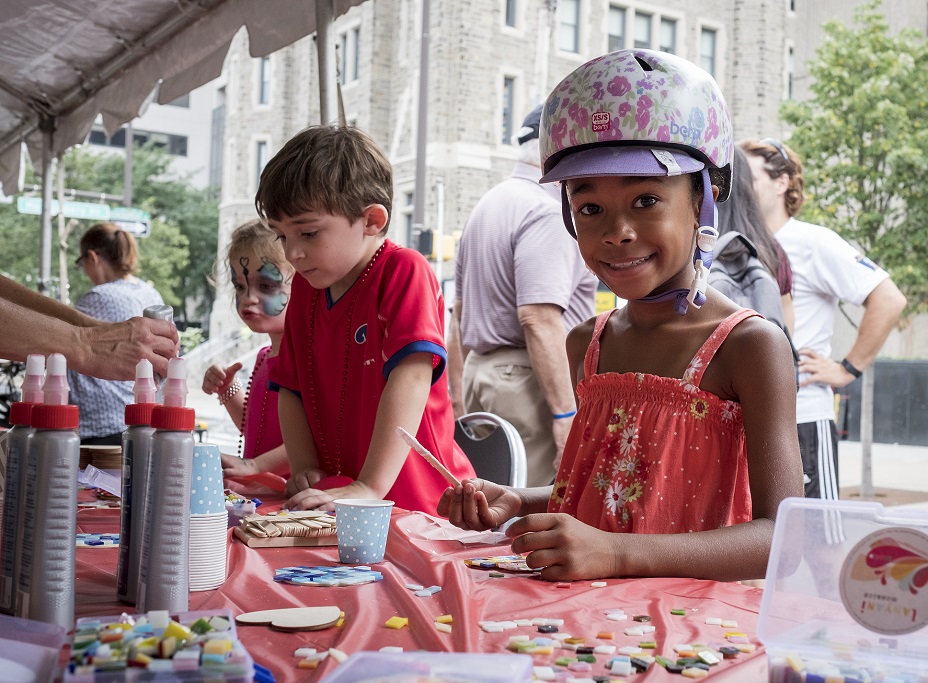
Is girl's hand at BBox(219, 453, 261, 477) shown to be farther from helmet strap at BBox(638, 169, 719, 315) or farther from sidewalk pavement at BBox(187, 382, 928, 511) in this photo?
sidewalk pavement at BBox(187, 382, 928, 511)

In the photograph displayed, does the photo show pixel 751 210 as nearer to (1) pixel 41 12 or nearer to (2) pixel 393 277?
(2) pixel 393 277

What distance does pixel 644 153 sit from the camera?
1.78 m

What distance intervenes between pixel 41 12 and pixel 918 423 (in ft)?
54.9

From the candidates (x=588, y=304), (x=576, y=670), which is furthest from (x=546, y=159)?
(x=588, y=304)

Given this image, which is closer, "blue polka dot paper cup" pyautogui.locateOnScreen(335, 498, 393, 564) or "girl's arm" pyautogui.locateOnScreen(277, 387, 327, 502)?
"blue polka dot paper cup" pyautogui.locateOnScreen(335, 498, 393, 564)

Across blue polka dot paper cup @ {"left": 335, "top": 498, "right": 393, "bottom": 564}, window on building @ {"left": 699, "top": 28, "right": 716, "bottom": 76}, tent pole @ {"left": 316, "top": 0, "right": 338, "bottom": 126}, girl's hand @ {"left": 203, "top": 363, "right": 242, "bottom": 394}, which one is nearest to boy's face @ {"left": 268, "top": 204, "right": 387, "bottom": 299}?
blue polka dot paper cup @ {"left": 335, "top": 498, "right": 393, "bottom": 564}

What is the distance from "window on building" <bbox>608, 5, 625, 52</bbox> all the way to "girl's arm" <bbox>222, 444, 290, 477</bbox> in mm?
25306

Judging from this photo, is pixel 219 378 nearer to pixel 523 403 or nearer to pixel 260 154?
pixel 523 403

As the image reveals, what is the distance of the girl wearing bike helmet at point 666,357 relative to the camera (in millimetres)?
1692

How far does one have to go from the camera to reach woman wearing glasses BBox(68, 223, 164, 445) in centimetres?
561

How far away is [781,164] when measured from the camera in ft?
13.5

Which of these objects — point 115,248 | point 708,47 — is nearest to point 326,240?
point 115,248

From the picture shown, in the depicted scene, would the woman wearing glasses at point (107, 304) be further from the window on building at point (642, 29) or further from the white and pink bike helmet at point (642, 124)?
the window on building at point (642, 29)

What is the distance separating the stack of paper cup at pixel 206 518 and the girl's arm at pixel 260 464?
1422mm
